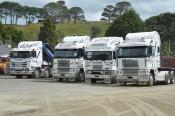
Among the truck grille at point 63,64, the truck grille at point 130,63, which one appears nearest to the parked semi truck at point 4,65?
the truck grille at point 63,64

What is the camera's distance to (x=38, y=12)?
168 meters

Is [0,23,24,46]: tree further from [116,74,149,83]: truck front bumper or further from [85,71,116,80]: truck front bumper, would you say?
[116,74,149,83]: truck front bumper

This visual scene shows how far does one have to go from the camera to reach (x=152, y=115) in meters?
17.7

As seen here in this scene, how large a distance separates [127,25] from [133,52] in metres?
47.4

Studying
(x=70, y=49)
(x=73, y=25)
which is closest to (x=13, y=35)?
(x=73, y=25)

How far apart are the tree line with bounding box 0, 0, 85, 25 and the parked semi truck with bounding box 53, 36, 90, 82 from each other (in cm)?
11413

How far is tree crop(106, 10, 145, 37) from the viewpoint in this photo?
8125 centimetres

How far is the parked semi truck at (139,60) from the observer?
3416 centimetres

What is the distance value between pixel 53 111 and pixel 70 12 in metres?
173

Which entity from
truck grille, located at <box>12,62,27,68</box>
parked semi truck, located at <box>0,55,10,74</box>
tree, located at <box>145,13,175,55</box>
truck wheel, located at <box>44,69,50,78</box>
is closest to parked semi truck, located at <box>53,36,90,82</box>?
truck grille, located at <box>12,62,27,68</box>

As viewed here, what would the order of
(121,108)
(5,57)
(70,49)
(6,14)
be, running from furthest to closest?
(6,14) → (5,57) → (70,49) → (121,108)

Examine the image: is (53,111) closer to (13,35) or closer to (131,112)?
(131,112)

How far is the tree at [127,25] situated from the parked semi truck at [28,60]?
34.1 meters

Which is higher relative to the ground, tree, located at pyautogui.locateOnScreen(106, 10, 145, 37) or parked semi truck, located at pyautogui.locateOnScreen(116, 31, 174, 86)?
tree, located at pyautogui.locateOnScreen(106, 10, 145, 37)
